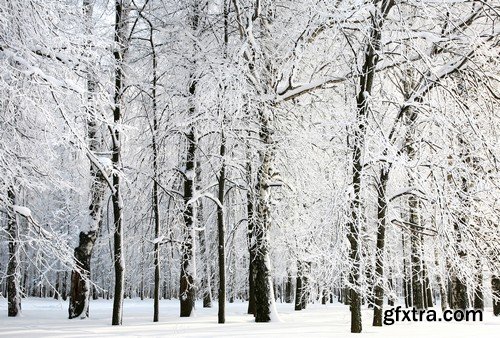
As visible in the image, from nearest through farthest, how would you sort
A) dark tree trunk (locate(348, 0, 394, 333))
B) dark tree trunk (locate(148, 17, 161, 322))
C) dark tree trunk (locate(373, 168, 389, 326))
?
dark tree trunk (locate(348, 0, 394, 333)), dark tree trunk (locate(373, 168, 389, 326)), dark tree trunk (locate(148, 17, 161, 322))

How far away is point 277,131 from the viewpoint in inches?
476

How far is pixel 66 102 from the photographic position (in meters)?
6.57

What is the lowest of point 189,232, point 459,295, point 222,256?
point 459,295

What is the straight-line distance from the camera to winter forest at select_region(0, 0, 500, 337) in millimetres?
6738

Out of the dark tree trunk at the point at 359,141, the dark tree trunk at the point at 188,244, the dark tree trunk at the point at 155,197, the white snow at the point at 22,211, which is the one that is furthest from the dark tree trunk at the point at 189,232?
the white snow at the point at 22,211

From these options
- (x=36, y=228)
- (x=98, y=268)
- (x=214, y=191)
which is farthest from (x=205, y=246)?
(x=98, y=268)

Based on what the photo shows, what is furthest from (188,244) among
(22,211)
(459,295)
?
(22,211)

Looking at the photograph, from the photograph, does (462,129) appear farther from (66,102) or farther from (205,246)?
(205,246)

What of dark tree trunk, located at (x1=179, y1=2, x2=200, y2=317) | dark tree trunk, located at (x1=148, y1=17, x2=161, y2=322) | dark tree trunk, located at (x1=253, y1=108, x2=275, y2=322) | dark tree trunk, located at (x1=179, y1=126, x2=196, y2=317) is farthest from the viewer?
dark tree trunk, located at (x1=179, y1=126, x2=196, y2=317)

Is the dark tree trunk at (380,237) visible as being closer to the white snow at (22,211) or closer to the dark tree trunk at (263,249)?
the dark tree trunk at (263,249)

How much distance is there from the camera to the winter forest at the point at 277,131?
674 centimetres

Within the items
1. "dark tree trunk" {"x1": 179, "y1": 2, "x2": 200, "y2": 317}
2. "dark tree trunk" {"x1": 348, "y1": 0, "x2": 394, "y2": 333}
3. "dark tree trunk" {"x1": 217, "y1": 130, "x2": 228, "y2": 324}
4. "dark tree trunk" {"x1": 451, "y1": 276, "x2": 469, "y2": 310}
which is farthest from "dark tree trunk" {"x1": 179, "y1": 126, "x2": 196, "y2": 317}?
"dark tree trunk" {"x1": 451, "y1": 276, "x2": 469, "y2": 310}

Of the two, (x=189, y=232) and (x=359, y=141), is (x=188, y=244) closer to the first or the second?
(x=189, y=232)

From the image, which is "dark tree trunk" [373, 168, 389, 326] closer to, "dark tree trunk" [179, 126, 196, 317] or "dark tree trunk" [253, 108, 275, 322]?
"dark tree trunk" [253, 108, 275, 322]
